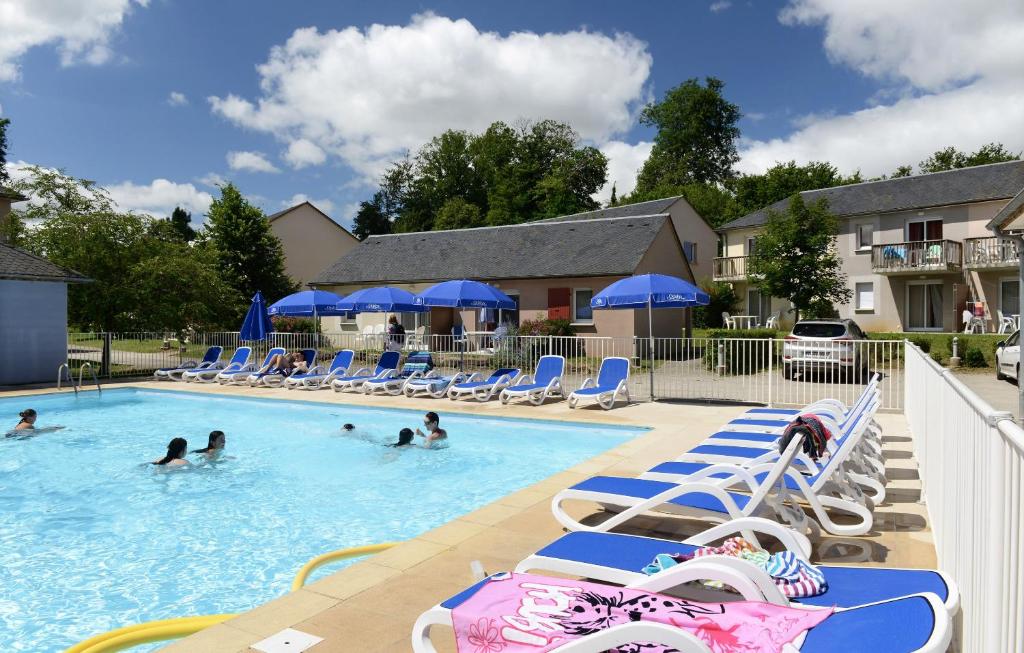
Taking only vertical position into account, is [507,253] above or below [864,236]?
below

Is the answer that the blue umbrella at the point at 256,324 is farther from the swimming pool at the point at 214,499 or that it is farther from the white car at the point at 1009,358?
Answer: the white car at the point at 1009,358

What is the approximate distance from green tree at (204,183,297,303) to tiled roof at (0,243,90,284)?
15425 millimetres

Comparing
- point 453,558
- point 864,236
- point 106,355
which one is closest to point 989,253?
point 864,236

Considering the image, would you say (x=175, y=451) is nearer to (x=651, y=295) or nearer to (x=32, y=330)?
(x=651, y=295)

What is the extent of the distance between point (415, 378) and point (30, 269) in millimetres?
12536

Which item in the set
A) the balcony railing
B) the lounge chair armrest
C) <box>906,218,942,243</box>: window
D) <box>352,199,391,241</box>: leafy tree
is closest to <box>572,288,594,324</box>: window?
the balcony railing

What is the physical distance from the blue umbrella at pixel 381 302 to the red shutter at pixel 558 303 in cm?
914

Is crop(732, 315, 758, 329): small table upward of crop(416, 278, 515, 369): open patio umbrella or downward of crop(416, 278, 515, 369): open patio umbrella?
downward

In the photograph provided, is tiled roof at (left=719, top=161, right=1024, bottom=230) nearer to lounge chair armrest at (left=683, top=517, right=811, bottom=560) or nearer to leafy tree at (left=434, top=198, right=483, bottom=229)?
lounge chair armrest at (left=683, top=517, right=811, bottom=560)

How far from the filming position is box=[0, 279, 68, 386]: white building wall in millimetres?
18781

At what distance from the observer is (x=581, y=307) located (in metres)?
27.2

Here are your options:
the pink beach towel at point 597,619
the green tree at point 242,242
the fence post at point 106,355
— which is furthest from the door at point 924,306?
the green tree at point 242,242

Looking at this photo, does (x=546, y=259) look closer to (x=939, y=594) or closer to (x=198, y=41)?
(x=198, y=41)

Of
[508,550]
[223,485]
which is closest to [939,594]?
[508,550]
